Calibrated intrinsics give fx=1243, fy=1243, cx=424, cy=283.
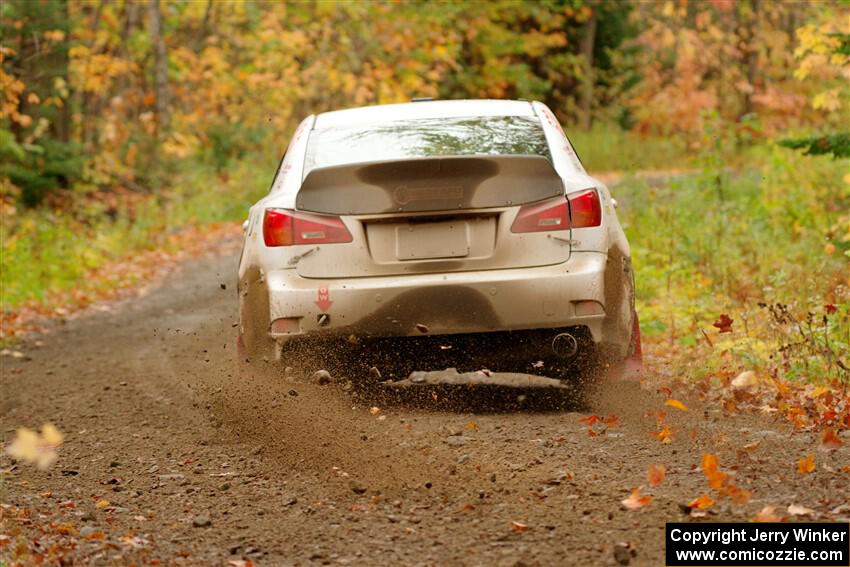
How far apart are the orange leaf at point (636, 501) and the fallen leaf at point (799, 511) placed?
56 cm

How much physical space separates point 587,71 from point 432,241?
107 feet

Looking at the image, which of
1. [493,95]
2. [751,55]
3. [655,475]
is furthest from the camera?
[493,95]

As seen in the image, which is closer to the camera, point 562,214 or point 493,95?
point 562,214

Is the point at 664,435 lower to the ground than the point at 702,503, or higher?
lower

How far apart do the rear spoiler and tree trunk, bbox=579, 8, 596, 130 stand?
1269 inches

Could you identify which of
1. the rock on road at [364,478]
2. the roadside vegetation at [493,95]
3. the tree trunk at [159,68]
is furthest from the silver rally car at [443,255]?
the tree trunk at [159,68]

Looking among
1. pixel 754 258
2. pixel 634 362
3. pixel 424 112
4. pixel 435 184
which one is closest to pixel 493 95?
pixel 754 258

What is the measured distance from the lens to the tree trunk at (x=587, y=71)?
38.0 metres

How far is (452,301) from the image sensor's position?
636 centimetres

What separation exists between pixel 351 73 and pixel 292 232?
23.6 metres

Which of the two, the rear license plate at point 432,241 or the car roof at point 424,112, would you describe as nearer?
the rear license plate at point 432,241

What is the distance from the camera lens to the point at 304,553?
15.4 ft

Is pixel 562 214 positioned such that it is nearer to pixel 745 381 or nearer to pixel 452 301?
pixel 452 301

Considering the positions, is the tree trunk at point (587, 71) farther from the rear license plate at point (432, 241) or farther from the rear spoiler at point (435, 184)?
the rear license plate at point (432, 241)
